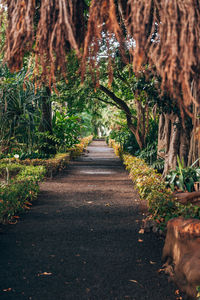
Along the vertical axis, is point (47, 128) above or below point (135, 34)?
below

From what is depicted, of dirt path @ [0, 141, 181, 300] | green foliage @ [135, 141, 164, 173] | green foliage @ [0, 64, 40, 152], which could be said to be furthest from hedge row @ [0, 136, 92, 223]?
green foliage @ [135, 141, 164, 173]

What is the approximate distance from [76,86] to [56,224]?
22.9 feet

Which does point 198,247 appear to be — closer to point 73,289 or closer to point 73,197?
point 73,289

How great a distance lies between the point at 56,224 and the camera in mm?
5859

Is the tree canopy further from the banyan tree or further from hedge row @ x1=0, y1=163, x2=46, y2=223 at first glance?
hedge row @ x1=0, y1=163, x2=46, y2=223

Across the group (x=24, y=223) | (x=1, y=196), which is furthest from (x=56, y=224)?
(x=1, y=196)

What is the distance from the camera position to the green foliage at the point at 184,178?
7793 mm

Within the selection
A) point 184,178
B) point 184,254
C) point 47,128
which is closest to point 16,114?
point 184,178

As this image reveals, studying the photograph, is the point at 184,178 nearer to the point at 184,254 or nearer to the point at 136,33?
the point at 184,254

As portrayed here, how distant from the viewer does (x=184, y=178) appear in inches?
310

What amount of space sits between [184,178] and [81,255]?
4104mm

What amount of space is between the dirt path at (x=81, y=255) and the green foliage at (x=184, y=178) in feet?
3.90

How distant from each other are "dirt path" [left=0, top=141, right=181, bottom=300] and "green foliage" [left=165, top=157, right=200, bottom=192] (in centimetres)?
119

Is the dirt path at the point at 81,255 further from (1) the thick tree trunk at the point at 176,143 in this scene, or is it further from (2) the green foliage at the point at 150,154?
(2) the green foliage at the point at 150,154
